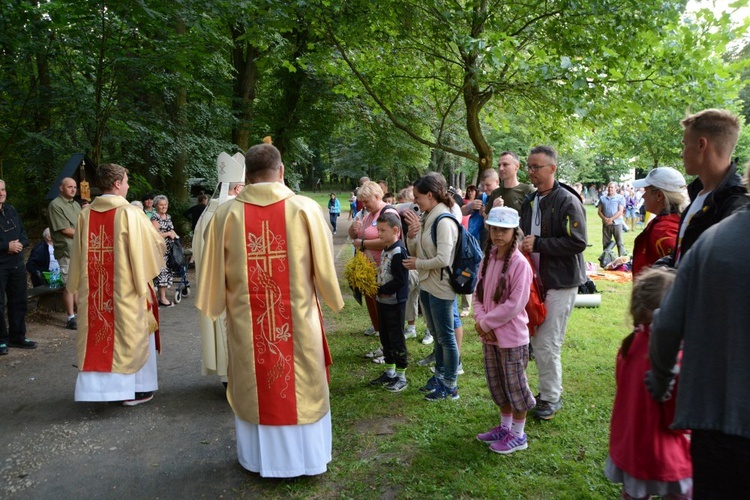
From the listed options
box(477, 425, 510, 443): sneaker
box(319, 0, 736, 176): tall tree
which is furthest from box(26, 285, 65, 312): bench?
box(477, 425, 510, 443): sneaker

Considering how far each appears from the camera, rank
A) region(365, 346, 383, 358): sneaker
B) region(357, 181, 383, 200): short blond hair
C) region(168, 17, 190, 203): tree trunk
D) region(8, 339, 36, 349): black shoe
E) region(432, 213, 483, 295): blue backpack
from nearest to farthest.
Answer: region(432, 213, 483, 295): blue backpack → region(357, 181, 383, 200): short blond hair → region(365, 346, 383, 358): sneaker → region(8, 339, 36, 349): black shoe → region(168, 17, 190, 203): tree trunk

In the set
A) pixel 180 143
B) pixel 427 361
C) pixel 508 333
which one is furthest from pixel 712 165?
pixel 180 143

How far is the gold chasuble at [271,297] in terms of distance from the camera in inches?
136

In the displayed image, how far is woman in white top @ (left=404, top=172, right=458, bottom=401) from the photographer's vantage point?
15.2ft

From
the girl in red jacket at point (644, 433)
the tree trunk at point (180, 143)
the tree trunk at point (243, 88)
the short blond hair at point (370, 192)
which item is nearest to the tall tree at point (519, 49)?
the short blond hair at point (370, 192)

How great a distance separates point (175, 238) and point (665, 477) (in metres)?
8.70

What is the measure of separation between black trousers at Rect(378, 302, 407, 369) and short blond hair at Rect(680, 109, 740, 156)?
3074 millimetres

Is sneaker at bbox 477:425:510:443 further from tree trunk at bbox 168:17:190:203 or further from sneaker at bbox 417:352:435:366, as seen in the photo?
tree trunk at bbox 168:17:190:203

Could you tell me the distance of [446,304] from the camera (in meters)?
4.68

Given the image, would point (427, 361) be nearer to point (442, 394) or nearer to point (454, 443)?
point (442, 394)

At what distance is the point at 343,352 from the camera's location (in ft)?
21.1

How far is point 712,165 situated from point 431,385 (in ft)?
10.4

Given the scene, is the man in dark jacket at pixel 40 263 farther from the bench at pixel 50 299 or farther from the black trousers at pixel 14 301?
the black trousers at pixel 14 301

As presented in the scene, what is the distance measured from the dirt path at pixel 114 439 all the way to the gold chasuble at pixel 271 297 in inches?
26.2
